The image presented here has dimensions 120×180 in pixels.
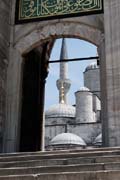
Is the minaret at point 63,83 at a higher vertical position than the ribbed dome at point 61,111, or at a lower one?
higher

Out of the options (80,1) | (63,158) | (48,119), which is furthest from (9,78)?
(48,119)

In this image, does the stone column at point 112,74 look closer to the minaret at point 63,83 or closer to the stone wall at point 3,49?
the stone wall at point 3,49

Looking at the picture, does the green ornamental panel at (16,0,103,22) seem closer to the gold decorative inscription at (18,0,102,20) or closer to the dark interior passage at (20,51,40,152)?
the gold decorative inscription at (18,0,102,20)

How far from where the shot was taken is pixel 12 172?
277 inches

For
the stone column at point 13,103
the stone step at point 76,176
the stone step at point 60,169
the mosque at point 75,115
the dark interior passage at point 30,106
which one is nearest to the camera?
the stone step at point 76,176

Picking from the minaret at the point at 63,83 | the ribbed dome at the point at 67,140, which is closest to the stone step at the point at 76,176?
the ribbed dome at the point at 67,140

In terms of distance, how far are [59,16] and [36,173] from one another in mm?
6184

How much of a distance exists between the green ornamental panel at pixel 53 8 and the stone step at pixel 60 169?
5.98 meters

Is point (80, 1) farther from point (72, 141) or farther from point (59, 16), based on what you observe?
point (72, 141)

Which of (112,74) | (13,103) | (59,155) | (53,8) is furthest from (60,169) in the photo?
(53,8)

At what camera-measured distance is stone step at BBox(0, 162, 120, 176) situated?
Answer: 659 centimetres

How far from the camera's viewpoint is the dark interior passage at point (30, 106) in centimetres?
1257

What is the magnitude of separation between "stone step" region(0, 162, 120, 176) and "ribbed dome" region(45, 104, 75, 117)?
55.1 metres

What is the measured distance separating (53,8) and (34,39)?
0.98 meters
